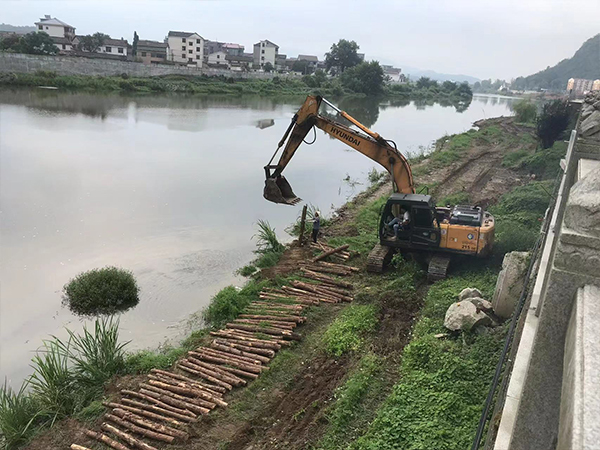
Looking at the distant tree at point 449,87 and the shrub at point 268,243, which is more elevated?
the distant tree at point 449,87

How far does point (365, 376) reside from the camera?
9023mm

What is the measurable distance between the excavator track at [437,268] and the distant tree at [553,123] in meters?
22.3

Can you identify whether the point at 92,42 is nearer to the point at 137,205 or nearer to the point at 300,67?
the point at 300,67

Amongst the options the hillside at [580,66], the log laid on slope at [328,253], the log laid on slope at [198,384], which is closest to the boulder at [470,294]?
the log laid on slope at [328,253]

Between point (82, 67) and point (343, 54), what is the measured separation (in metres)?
71.8

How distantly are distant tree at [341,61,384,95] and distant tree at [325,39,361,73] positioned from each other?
24324 millimetres

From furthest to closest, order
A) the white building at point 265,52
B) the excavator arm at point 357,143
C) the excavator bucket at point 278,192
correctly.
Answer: the white building at point 265,52 → the excavator bucket at point 278,192 → the excavator arm at point 357,143

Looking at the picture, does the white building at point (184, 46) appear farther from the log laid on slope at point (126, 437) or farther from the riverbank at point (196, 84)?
the log laid on slope at point (126, 437)

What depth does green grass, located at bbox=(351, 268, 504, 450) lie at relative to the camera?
7180mm

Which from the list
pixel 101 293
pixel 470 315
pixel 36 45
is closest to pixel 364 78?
pixel 36 45

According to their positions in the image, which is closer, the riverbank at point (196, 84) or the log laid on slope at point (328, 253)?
the log laid on slope at point (328, 253)

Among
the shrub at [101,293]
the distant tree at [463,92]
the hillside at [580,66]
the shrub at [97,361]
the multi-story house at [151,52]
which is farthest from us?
the hillside at [580,66]

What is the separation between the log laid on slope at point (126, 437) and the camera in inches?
306

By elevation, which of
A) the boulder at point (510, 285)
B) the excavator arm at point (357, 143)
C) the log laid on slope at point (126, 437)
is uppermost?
the excavator arm at point (357, 143)
